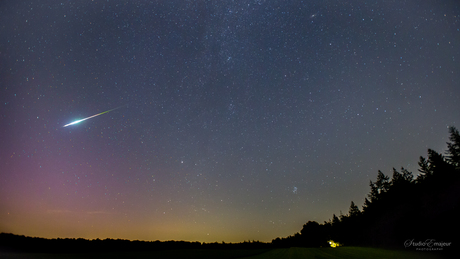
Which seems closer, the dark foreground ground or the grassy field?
the grassy field

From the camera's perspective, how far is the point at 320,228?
476ft

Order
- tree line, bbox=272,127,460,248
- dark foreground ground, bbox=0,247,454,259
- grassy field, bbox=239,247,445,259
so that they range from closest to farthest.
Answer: grassy field, bbox=239,247,445,259, dark foreground ground, bbox=0,247,454,259, tree line, bbox=272,127,460,248

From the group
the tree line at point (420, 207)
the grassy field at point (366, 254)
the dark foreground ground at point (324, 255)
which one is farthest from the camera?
the tree line at point (420, 207)

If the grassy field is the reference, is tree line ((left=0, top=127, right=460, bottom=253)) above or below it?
above

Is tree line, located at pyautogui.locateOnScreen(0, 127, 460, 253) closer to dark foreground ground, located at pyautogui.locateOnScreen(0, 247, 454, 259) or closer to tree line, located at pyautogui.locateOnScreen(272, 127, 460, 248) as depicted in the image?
tree line, located at pyautogui.locateOnScreen(272, 127, 460, 248)

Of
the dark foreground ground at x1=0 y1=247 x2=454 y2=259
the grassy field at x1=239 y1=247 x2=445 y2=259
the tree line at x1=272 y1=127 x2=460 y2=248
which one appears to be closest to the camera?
the grassy field at x1=239 y1=247 x2=445 y2=259

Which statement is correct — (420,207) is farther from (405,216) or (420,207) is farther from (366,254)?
(366,254)

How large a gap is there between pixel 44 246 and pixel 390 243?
236 ft

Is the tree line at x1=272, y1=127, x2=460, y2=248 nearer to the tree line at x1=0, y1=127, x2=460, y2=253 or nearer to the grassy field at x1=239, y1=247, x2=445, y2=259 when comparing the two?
the tree line at x1=0, y1=127, x2=460, y2=253

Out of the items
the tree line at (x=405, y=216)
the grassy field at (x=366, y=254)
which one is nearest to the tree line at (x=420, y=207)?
the tree line at (x=405, y=216)

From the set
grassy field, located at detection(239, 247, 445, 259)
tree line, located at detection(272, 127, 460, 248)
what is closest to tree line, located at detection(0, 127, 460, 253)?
tree line, located at detection(272, 127, 460, 248)

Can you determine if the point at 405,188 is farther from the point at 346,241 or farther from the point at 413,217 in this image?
the point at 346,241

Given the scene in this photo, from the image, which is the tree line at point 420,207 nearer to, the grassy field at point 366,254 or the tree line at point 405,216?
the tree line at point 405,216

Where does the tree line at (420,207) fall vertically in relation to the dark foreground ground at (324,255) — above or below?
above
